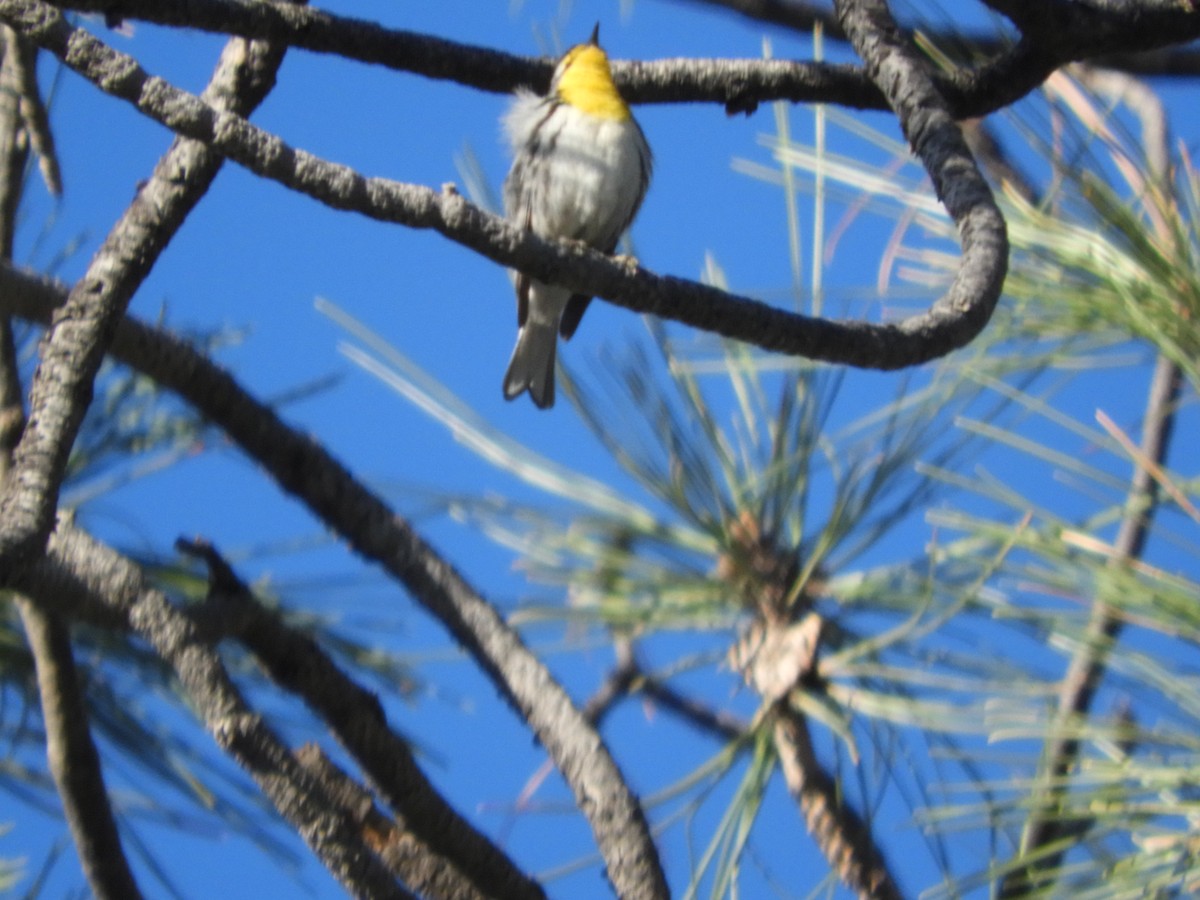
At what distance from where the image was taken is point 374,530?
1584 millimetres

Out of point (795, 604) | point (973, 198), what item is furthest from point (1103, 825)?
point (973, 198)

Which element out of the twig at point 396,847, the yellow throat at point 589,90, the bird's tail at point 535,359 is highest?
the yellow throat at point 589,90

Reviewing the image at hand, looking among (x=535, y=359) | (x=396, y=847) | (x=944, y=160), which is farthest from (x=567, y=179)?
(x=396, y=847)

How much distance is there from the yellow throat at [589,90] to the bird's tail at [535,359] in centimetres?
44

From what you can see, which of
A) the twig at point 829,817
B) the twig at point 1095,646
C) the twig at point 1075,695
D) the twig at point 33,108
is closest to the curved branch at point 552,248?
the twig at point 1095,646

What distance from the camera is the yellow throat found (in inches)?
98.9

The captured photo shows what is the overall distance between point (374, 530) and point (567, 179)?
1.24 m

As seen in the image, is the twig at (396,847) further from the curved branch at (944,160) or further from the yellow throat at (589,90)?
the yellow throat at (589,90)

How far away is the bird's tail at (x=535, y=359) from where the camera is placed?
2828 mm

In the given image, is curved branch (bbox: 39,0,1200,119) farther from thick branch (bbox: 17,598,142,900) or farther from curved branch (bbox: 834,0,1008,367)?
thick branch (bbox: 17,598,142,900)

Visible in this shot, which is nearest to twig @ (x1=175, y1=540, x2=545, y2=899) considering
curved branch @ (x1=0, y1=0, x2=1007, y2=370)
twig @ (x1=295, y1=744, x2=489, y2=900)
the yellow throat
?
twig @ (x1=295, y1=744, x2=489, y2=900)

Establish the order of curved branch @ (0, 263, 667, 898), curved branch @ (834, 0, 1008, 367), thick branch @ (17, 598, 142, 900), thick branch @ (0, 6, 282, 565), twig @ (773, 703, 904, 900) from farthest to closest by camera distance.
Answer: twig @ (773, 703, 904, 900) → thick branch @ (17, 598, 142, 900) → curved branch @ (0, 263, 667, 898) → curved branch @ (834, 0, 1008, 367) → thick branch @ (0, 6, 282, 565)

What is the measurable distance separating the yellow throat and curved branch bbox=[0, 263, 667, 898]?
1.10 meters

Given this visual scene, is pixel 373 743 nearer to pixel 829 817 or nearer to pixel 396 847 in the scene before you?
pixel 396 847
